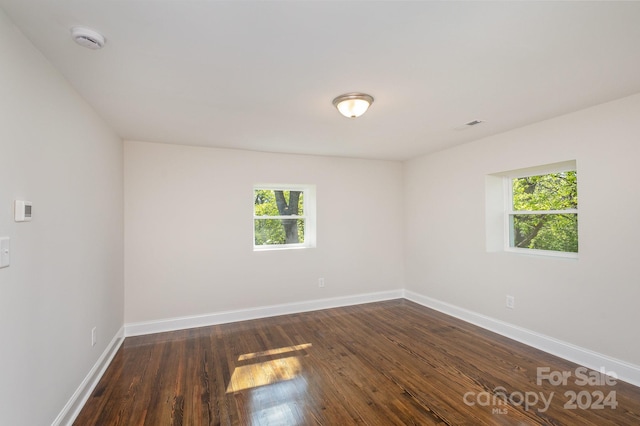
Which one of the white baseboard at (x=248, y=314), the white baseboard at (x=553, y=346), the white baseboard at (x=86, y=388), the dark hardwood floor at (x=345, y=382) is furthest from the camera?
the white baseboard at (x=248, y=314)

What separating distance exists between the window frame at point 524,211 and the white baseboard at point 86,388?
4.21 metres

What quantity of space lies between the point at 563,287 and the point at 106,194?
440cm

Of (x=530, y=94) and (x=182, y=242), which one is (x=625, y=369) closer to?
(x=530, y=94)

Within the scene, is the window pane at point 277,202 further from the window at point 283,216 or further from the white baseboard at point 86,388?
the white baseboard at point 86,388

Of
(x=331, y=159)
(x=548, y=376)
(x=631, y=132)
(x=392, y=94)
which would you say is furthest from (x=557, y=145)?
(x=331, y=159)

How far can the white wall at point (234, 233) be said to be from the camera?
3.60 meters

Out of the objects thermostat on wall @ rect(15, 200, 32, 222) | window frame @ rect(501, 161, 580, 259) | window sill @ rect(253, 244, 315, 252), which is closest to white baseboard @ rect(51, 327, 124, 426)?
thermostat on wall @ rect(15, 200, 32, 222)

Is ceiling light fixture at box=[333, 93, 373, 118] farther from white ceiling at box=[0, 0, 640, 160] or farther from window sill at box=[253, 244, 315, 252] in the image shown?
window sill at box=[253, 244, 315, 252]

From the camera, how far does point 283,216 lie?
4398 mm

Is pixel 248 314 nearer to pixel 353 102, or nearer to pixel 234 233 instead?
pixel 234 233

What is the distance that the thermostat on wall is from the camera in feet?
4.83

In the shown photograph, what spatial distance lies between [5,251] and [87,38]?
3.61ft

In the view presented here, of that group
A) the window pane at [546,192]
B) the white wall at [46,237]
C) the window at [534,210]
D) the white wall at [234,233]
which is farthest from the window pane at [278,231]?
the window pane at [546,192]

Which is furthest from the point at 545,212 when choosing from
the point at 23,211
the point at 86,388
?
the point at 86,388
